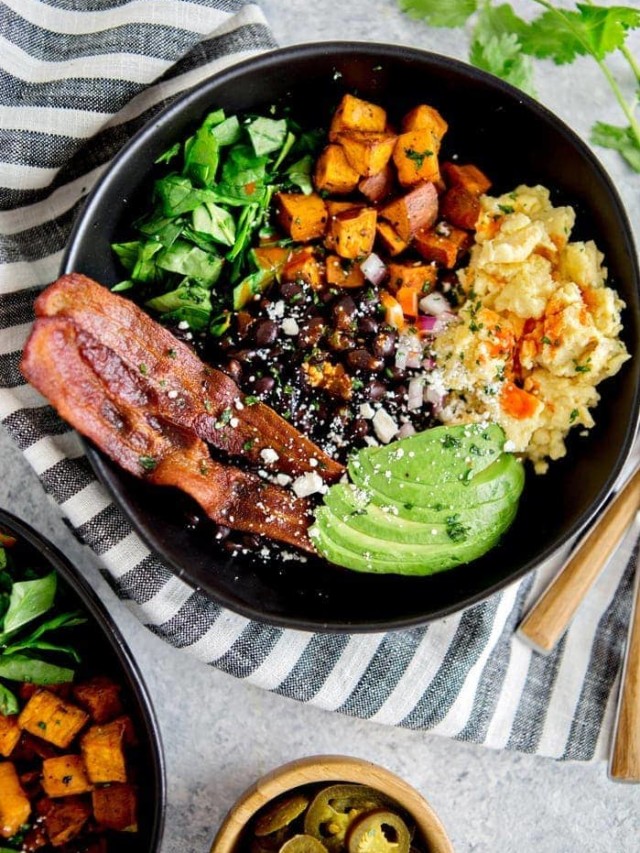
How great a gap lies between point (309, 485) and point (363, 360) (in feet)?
1.48

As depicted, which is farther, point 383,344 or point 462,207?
point 462,207

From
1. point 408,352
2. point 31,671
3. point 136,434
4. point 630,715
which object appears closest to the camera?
point 136,434

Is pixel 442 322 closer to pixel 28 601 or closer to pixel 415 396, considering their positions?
pixel 415 396

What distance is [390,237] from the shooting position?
2967mm

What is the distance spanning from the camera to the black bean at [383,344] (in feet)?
9.36

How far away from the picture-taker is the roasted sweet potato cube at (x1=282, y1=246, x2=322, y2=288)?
2904 millimetres

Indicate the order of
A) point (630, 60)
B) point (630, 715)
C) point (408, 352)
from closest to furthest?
point (408, 352) < point (630, 60) < point (630, 715)

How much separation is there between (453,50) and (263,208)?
1.07m

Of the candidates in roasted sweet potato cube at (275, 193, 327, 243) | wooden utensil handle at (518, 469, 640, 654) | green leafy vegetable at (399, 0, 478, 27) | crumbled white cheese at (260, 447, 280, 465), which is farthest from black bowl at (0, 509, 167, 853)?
green leafy vegetable at (399, 0, 478, 27)

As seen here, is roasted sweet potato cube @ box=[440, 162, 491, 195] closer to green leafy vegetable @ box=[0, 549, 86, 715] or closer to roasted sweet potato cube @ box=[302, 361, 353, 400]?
roasted sweet potato cube @ box=[302, 361, 353, 400]

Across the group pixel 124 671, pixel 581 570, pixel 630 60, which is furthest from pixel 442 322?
pixel 124 671

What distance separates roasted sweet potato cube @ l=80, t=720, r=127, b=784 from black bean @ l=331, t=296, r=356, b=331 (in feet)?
5.27

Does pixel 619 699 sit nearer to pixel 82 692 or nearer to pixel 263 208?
pixel 82 692

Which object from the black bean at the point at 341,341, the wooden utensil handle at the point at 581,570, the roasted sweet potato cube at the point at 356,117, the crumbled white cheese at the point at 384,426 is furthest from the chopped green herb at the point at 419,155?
the wooden utensil handle at the point at 581,570
